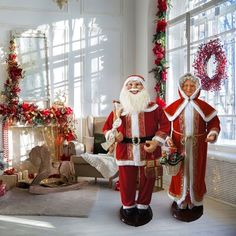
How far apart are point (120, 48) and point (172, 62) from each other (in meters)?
1.14

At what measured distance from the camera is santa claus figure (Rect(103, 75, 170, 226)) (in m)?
3.65

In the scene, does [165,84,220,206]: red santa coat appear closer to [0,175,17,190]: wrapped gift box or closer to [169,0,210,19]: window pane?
[169,0,210,19]: window pane

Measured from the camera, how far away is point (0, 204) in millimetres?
4746

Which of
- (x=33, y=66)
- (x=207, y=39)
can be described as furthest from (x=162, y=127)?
(x=33, y=66)

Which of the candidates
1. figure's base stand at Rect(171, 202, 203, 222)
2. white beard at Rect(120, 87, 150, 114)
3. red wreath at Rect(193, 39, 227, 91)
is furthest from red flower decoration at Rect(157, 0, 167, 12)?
figure's base stand at Rect(171, 202, 203, 222)

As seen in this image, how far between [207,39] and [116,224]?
118 inches

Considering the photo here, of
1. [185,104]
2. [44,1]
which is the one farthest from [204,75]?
[44,1]

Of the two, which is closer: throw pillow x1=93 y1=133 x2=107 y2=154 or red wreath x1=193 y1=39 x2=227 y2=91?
red wreath x1=193 y1=39 x2=227 y2=91

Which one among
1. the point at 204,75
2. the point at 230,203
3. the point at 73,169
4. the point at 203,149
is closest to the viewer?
the point at 203,149

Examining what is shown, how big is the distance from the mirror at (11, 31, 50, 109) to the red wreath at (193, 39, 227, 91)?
2.69 meters

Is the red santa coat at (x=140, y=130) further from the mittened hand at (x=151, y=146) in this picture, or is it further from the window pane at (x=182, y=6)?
the window pane at (x=182, y=6)

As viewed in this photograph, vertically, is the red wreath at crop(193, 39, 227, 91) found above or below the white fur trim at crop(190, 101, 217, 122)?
above

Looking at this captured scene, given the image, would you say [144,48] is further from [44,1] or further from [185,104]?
[185,104]

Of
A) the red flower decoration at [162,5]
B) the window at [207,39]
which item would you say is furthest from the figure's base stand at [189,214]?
the red flower decoration at [162,5]
